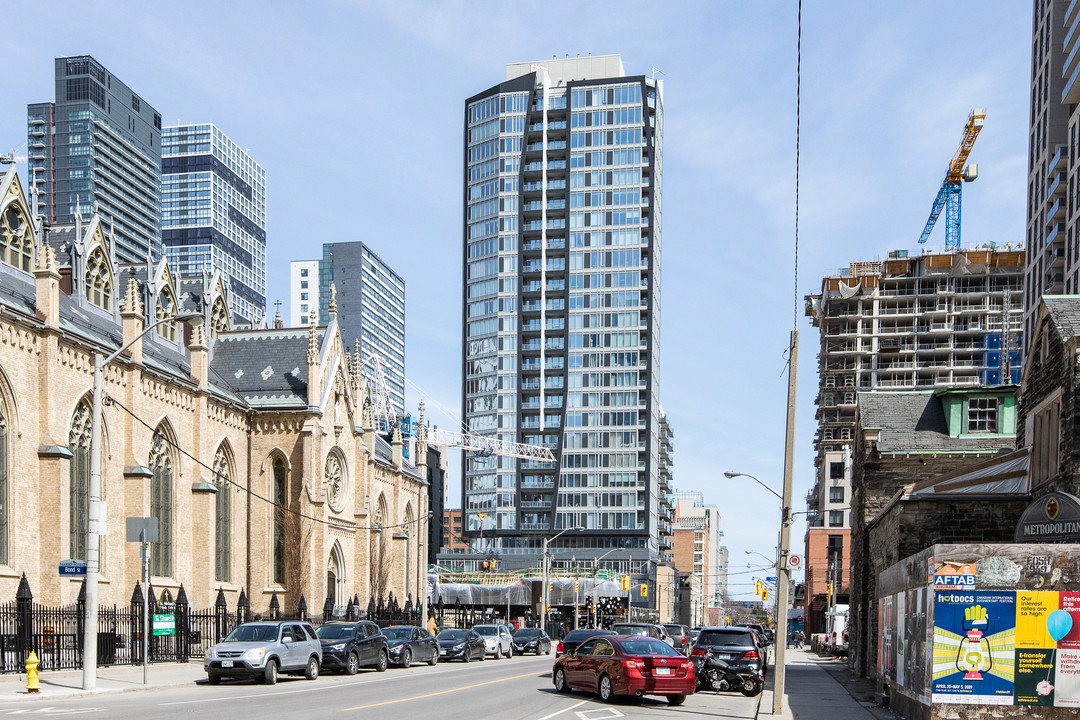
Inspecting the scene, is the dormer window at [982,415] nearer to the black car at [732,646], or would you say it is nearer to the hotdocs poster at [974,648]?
the black car at [732,646]

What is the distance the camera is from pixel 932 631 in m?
17.7

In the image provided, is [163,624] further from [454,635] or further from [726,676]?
[454,635]

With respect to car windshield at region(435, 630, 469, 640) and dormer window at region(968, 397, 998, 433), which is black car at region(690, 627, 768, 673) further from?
car windshield at region(435, 630, 469, 640)

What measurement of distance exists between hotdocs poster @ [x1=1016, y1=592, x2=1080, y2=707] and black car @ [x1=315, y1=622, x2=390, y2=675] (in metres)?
19.2

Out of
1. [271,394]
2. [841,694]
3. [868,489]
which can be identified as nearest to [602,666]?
[841,694]

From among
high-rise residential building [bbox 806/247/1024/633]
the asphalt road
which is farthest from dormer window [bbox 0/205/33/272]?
high-rise residential building [bbox 806/247/1024/633]

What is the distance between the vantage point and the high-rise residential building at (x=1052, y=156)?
7738 cm

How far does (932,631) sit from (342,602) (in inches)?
1860

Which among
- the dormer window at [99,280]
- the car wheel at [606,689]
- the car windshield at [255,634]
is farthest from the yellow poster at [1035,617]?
the dormer window at [99,280]

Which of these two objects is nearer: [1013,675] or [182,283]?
[1013,675]

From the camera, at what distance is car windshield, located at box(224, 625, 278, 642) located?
27417 millimetres

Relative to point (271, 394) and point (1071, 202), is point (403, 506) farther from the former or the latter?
point (1071, 202)

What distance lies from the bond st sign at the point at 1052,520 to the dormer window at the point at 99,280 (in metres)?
38.8

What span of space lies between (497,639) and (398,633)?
9.52 m
